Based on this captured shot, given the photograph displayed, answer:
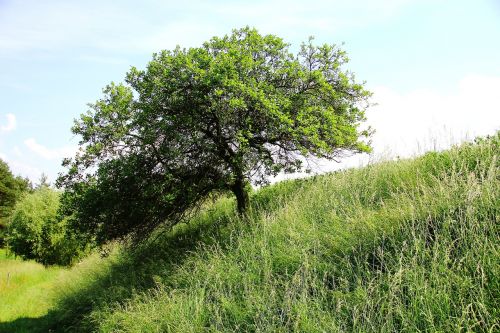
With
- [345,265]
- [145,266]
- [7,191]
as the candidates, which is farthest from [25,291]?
[7,191]

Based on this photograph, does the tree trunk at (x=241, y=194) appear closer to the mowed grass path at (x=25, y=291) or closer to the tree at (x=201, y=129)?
Answer: the tree at (x=201, y=129)

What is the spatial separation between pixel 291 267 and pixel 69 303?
1021 cm

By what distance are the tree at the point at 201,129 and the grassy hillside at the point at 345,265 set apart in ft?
4.33

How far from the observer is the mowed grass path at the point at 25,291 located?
15.1 meters

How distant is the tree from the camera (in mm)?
10039

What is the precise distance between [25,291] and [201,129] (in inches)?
557

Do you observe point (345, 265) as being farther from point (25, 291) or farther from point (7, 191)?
point (7, 191)

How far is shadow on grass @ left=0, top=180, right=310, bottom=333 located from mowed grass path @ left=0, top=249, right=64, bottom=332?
3.32 ft

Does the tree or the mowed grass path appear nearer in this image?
the tree

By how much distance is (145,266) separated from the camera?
1216 centimetres

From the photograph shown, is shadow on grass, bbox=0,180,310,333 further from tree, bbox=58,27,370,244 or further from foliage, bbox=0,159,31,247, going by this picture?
foliage, bbox=0,159,31,247

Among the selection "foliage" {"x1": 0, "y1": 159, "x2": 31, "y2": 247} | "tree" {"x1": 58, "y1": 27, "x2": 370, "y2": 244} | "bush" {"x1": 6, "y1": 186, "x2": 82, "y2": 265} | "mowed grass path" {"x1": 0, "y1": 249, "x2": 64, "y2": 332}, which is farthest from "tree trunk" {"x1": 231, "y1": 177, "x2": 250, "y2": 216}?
"foliage" {"x1": 0, "y1": 159, "x2": 31, "y2": 247}

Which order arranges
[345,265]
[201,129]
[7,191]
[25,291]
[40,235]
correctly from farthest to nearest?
[7,191] → [40,235] → [25,291] → [201,129] → [345,265]

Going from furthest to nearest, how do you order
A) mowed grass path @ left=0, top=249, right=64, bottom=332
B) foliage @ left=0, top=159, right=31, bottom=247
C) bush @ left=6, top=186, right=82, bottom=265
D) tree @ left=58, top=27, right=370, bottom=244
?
1. foliage @ left=0, top=159, right=31, bottom=247
2. bush @ left=6, top=186, right=82, bottom=265
3. mowed grass path @ left=0, top=249, right=64, bottom=332
4. tree @ left=58, top=27, right=370, bottom=244
